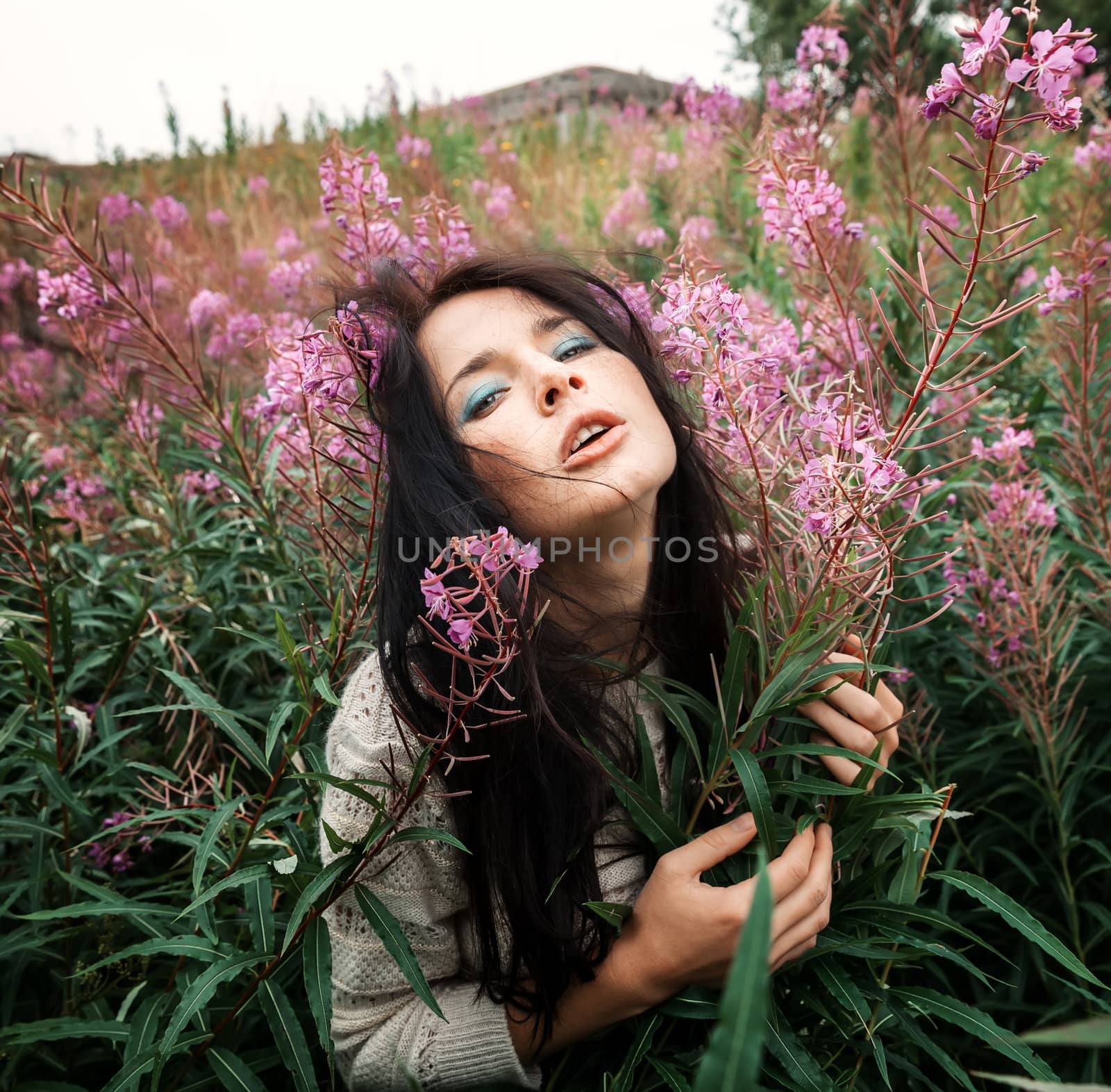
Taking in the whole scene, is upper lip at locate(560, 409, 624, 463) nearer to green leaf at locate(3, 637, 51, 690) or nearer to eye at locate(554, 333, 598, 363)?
eye at locate(554, 333, 598, 363)

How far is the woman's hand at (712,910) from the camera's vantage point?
110 cm

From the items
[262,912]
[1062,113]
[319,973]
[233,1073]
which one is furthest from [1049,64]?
[233,1073]

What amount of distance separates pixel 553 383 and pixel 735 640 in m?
0.43

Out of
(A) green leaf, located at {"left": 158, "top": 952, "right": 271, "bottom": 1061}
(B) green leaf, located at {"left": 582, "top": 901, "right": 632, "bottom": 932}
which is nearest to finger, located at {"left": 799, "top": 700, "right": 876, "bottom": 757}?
(B) green leaf, located at {"left": 582, "top": 901, "right": 632, "bottom": 932}

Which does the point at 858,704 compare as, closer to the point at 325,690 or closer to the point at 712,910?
the point at 712,910

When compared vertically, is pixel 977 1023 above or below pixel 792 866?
below

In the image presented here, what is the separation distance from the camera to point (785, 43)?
16.4 metres

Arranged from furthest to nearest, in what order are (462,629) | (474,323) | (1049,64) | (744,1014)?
1. (474,323)
2. (462,629)
3. (1049,64)
4. (744,1014)

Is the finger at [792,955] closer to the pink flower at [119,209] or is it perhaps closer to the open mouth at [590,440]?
the open mouth at [590,440]

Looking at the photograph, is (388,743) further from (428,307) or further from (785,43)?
(785,43)

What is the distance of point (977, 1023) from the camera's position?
3.60ft

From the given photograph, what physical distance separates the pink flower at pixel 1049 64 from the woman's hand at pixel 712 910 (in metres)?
0.87

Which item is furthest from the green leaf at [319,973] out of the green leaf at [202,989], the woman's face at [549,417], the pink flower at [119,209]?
the pink flower at [119,209]

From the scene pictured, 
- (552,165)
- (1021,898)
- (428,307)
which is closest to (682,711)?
(428,307)
